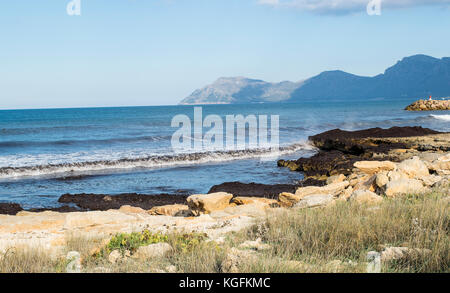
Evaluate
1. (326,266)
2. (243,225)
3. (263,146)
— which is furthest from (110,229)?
(263,146)

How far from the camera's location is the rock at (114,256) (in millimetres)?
5553

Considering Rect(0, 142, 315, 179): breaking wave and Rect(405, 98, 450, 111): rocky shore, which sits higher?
Rect(405, 98, 450, 111): rocky shore

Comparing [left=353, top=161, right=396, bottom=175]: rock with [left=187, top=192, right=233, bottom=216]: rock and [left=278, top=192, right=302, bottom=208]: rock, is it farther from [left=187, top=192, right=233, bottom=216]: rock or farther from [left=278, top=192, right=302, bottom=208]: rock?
[left=187, top=192, right=233, bottom=216]: rock

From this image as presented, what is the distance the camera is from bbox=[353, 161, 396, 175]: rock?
13666 millimetres

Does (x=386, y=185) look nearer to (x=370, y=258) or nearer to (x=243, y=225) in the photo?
(x=243, y=225)

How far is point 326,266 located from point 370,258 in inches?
29.2

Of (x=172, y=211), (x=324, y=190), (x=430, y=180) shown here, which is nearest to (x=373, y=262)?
(x=430, y=180)

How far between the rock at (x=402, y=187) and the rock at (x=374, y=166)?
15.0 ft

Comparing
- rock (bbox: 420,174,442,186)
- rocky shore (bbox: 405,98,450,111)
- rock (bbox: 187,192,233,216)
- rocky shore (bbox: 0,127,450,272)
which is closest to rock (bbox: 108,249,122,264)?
rocky shore (bbox: 0,127,450,272)

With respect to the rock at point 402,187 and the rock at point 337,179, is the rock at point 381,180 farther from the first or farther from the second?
the rock at point 337,179

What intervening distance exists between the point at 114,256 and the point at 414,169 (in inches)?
337

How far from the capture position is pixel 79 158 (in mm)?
25359

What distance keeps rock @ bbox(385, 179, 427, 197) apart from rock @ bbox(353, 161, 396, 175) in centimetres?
458

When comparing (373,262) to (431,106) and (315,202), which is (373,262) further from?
(431,106)
